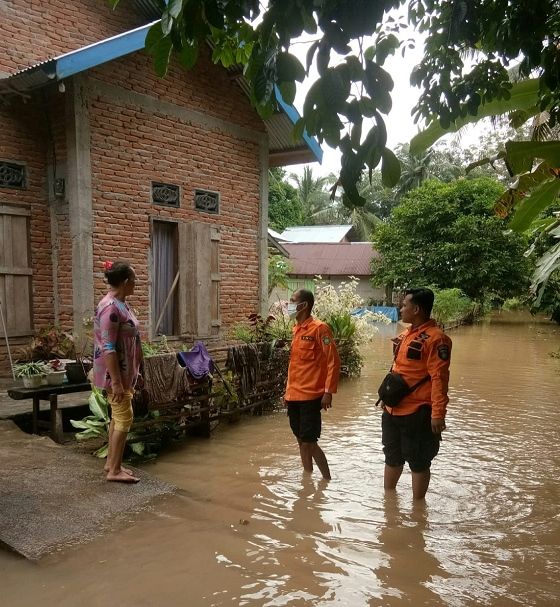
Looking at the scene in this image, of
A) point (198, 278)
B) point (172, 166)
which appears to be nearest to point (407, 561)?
point (198, 278)

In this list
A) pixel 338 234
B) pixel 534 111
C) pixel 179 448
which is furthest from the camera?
pixel 338 234

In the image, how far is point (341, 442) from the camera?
691 centimetres

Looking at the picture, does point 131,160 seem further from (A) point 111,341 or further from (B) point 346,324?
(B) point 346,324

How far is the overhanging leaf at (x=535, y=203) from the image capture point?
4.12m

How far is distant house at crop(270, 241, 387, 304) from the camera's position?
99.2ft

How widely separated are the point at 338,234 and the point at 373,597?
32962mm

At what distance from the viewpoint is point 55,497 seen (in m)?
4.04

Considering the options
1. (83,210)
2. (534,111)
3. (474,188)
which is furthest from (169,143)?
(474,188)

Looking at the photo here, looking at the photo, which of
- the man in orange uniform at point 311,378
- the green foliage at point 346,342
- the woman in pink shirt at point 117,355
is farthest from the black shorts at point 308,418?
the green foliage at point 346,342

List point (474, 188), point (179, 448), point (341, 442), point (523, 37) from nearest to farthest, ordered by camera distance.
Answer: point (523, 37) < point (179, 448) < point (341, 442) < point (474, 188)

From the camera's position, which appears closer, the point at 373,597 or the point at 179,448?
the point at 373,597

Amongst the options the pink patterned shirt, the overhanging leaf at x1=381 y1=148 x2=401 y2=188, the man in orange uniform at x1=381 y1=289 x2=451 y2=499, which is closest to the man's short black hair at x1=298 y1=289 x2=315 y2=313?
the man in orange uniform at x1=381 y1=289 x2=451 y2=499

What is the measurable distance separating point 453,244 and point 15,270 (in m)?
21.1

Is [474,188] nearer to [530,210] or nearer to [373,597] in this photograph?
[530,210]
